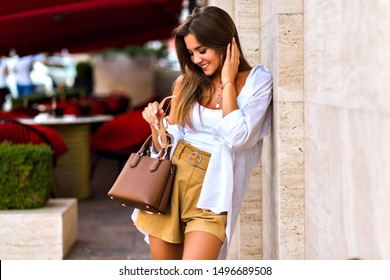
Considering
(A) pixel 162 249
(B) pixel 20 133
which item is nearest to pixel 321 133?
(A) pixel 162 249

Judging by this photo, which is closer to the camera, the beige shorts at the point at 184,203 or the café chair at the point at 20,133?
the beige shorts at the point at 184,203

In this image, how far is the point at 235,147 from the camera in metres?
3.08

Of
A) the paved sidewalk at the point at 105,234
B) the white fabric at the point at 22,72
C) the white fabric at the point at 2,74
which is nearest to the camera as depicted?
the paved sidewalk at the point at 105,234

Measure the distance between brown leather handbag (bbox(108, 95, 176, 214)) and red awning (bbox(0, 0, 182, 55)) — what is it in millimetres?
3988

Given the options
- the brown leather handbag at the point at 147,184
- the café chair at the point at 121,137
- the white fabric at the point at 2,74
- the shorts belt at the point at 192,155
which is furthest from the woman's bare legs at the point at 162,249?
the white fabric at the point at 2,74

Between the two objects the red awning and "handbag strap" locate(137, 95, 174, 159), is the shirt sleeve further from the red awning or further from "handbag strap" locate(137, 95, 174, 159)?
the red awning

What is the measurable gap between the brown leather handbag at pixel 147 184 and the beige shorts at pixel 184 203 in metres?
0.04

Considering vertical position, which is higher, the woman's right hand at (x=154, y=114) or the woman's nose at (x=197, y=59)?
the woman's nose at (x=197, y=59)

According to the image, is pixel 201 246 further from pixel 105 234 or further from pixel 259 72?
pixel 105 234

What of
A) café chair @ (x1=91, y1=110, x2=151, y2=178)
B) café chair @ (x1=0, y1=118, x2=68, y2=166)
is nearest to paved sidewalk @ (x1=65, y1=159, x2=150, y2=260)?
café chair @ (x1=91, y1=110, x2=151, y2=178)

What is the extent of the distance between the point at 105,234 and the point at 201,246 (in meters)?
3.62

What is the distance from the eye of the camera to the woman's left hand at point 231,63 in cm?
314

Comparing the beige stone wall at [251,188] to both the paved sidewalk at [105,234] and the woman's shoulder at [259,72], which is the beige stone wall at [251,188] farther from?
the paved sidewalk at [105,234]

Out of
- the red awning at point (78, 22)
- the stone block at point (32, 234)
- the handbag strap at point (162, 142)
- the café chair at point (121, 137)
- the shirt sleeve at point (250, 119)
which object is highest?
the red awning at point (78, 22)
